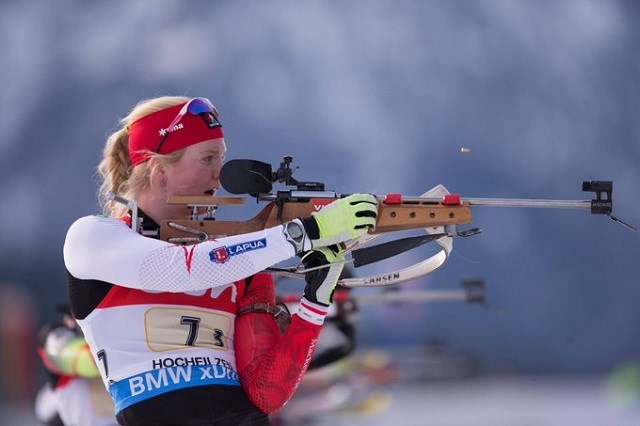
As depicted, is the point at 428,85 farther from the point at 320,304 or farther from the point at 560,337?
the point at 320,304

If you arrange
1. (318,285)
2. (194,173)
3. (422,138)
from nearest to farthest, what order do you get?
(318,285)
(194,173)
(422,138)

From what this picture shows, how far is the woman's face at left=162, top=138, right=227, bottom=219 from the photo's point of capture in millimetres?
2227

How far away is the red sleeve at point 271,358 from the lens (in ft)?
6.90

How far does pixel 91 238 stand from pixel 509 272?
311 centimetres

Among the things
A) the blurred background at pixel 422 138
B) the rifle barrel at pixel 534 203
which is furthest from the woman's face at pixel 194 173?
the blurred background at pixel 422 138

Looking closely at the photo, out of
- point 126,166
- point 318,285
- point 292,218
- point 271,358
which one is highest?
point 126,166

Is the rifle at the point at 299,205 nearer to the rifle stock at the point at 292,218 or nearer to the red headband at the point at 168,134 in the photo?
the rifle stock at the point at 292,218

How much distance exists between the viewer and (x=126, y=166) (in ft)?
7.67

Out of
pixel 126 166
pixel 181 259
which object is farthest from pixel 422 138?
pixel 181 259

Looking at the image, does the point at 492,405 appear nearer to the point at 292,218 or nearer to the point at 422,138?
the point at 422,138

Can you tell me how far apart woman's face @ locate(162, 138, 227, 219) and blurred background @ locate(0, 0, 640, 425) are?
7.49ft

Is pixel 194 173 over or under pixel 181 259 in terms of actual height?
over

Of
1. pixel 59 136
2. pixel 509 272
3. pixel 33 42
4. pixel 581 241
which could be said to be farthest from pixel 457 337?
pixel 33 42

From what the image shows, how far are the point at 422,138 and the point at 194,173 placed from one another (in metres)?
2.84
